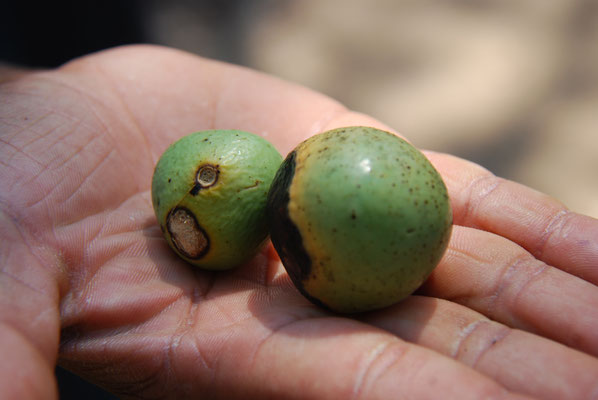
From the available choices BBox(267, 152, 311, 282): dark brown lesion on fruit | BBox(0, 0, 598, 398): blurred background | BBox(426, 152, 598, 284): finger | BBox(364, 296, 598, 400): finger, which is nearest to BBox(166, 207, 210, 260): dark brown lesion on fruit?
BBox(267, 152, 311, 282): dark brown lesion on fruit

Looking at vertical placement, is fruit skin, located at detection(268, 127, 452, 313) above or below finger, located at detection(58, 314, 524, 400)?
above

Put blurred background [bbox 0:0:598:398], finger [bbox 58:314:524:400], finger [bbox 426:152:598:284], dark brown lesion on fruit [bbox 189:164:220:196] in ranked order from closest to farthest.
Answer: finger [bbox 58:314:524:400], dark brown lesion on fruit [bbox 189:164:220:196], finger [bbox 426:152:598:284], blurred background [bbox 0:0:598:398]

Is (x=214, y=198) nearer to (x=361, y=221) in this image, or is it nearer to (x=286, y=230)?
(x=286, y=230)

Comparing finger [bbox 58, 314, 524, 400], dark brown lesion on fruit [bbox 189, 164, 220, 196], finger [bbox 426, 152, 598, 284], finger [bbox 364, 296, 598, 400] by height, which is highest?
finger [bbox 426, 152, 598, 284]

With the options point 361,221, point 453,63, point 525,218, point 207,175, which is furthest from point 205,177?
point 453,63

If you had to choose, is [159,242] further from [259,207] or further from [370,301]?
[370,301]

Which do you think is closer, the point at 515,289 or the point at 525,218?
the point at 515,289

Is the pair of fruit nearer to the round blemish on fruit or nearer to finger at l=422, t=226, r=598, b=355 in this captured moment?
the round blemish on fruit
